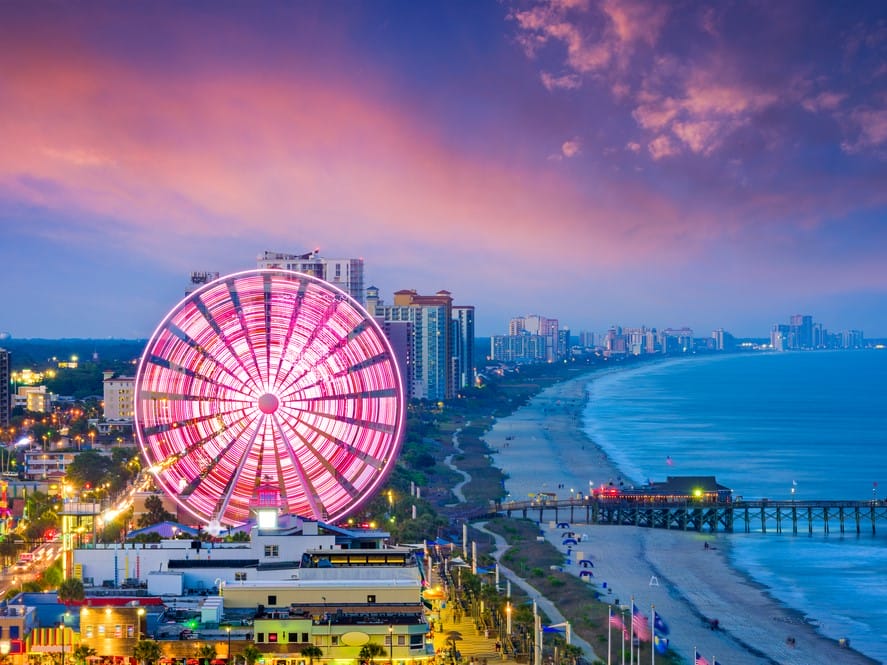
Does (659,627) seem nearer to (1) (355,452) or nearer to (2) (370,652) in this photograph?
(1) (355,452)

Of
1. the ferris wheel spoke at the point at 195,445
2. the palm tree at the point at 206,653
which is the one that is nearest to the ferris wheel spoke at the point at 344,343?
the ferris wheel spoke at the point at 195,445

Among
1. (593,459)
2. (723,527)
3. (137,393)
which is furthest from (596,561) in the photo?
(593,459)

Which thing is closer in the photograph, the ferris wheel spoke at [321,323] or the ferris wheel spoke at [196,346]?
the ferris wheel spoke at [196,346]

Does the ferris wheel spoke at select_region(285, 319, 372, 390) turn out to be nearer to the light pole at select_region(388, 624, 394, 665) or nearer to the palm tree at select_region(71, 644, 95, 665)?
the light pole at select_region(388, 624, 394, 665)

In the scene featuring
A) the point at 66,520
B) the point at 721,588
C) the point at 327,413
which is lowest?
the point at 721,588

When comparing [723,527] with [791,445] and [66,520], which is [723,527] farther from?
[791,445]

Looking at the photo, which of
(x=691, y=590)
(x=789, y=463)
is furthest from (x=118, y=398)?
(x=691, y=590)

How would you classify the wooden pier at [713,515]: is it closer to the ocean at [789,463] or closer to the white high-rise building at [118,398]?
the ocean at [789,463]

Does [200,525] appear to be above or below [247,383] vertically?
below
